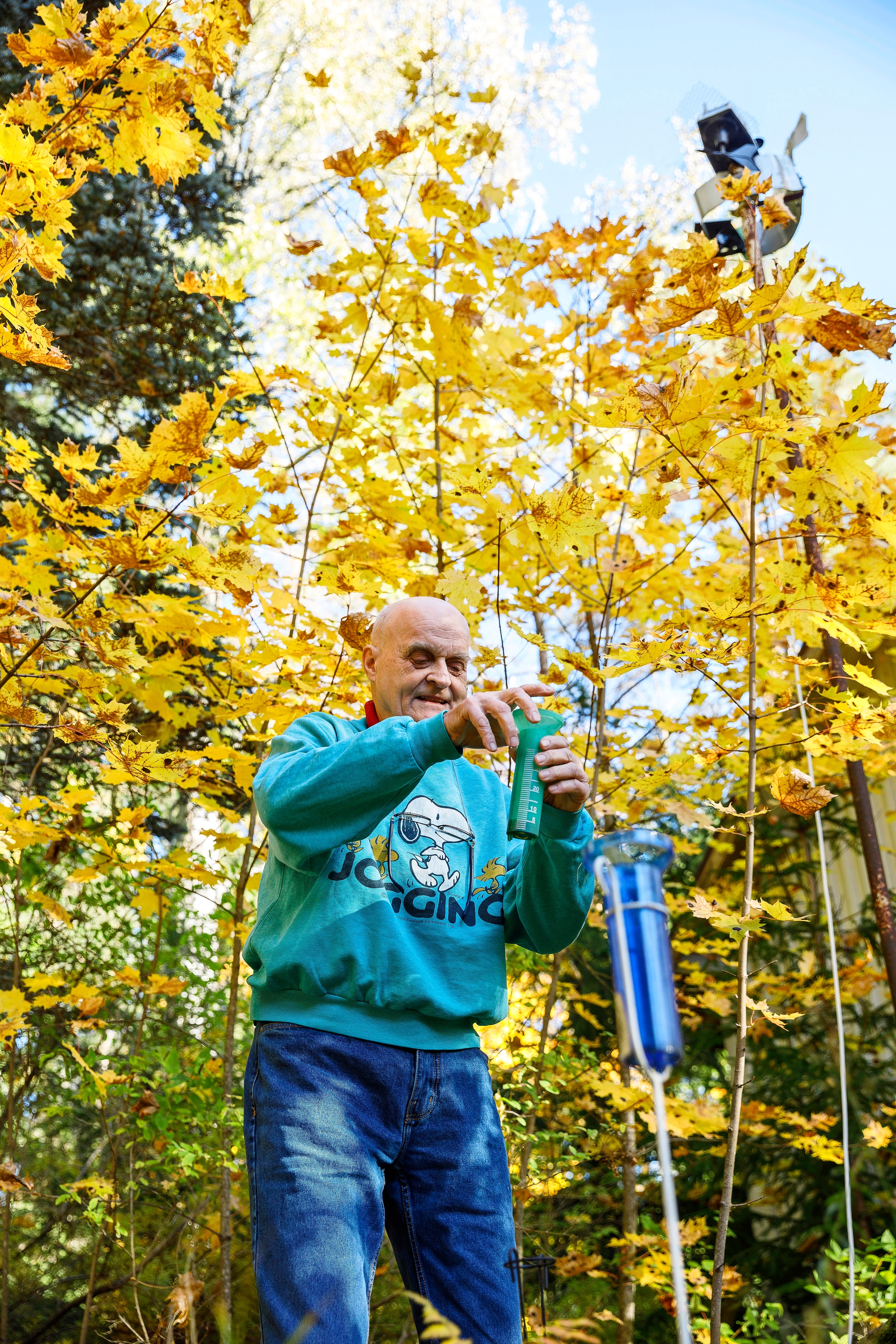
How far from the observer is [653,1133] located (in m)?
4.32

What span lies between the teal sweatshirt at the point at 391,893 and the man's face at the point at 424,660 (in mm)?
129

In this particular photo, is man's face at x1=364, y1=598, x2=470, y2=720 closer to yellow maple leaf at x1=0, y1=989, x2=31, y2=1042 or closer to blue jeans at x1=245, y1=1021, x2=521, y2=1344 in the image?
blue jeans at x1=245, y1=1021, x2=521, y2=1344

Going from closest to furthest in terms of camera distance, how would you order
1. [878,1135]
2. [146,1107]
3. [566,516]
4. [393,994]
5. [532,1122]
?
[393,994], [566,516], [532,1122], [146,1107], [878,1135]

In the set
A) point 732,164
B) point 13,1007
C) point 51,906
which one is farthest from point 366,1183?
point 732,164

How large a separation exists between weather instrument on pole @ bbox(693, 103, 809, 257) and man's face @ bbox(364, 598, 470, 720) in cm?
195

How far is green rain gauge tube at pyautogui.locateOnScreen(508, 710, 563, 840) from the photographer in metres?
1.09

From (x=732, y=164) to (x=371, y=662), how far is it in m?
2.17

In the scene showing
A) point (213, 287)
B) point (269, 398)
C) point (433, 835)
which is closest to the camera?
point (433, 835)

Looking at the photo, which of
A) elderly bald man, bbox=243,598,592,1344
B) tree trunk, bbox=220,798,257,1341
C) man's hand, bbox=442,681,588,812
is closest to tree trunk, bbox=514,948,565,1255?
tree trunk, bbox=220,798,257,1341

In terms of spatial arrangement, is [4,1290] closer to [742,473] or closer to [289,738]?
[289,738]

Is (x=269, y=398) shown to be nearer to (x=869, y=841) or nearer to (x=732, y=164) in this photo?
(x=732, y=164)

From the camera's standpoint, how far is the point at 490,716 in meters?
1.17

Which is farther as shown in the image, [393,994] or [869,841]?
[869,841]

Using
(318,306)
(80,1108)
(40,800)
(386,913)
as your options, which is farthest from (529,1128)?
(318,306)
